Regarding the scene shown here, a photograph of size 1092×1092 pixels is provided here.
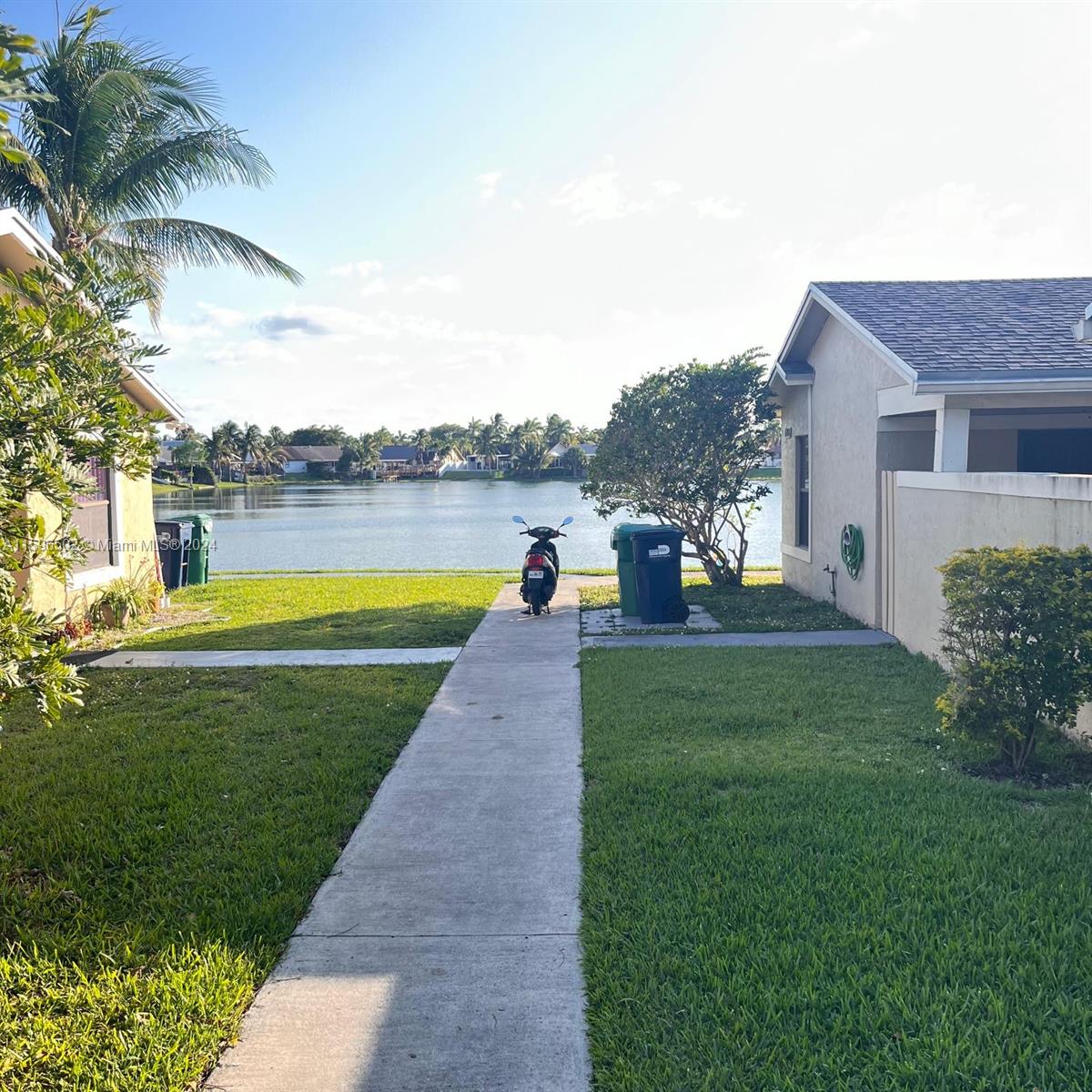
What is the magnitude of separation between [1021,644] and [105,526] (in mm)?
10913

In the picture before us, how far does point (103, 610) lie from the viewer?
11742 mm

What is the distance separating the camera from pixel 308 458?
137m

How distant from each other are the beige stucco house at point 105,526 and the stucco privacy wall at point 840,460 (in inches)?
300

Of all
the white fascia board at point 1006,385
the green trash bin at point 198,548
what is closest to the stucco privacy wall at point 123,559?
the green trash bin at point 198,548

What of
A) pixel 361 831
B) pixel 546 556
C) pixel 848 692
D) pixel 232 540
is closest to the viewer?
pixel 361 831

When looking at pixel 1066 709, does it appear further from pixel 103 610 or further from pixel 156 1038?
pixel 103 610

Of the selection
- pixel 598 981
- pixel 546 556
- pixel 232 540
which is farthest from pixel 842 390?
pixel 232 540

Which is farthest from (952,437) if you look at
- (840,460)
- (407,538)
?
(407,538)

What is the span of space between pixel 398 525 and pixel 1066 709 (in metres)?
35.1

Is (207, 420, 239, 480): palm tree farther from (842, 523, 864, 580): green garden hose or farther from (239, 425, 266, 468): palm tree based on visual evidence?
(842, 523, 864, 580): green garden hose

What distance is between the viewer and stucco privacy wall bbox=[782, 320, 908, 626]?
35.0 feet

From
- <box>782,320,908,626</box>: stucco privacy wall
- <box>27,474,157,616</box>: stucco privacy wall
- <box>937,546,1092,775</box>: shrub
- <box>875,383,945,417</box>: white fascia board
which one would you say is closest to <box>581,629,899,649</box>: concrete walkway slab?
<box>782,320,908,626</box>: stucco privacy wall

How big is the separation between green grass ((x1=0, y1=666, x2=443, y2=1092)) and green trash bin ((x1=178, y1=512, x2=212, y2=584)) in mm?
8608

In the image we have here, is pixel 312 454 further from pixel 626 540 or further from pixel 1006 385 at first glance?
pixel 1006 385
